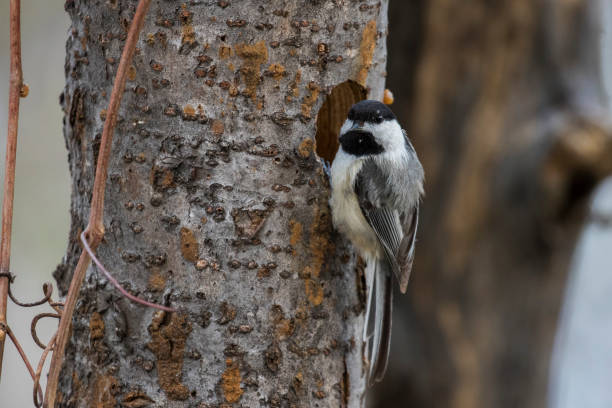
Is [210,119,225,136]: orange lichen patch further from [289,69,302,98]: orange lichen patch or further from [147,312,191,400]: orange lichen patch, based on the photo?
[147,312,191,400]: orange lichen patch

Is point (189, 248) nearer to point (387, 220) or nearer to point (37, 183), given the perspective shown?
point (387, 220)

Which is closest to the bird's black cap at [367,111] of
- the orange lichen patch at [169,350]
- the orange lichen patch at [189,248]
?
the orange lichen patch at [189,248]

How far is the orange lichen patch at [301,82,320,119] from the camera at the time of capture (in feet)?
5.76

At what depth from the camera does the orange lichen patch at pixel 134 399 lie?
1.60 metres

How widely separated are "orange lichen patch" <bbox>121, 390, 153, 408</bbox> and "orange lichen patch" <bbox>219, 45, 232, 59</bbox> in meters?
0.77

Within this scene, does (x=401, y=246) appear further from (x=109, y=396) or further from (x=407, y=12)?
(x=407, y=12)

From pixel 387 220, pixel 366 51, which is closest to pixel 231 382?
pixel 387 220

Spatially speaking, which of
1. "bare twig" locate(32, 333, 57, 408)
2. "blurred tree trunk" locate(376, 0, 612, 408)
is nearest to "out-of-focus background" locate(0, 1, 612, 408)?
"blurred tree trunk" locate(376, 0, 612, 408)

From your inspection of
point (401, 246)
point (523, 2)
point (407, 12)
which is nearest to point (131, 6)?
point (401, 246)

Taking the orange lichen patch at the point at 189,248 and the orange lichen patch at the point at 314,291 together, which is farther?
the orange lichen patch at the point at 314,291

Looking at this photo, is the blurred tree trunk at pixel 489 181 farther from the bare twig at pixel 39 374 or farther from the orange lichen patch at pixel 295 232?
the bare twig at pixel 39 374

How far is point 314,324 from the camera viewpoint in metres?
1.75

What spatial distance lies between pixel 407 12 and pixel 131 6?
2.17 metres

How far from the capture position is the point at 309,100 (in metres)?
1.76
